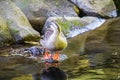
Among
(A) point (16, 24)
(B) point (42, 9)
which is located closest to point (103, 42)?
(A) point (16, 24)

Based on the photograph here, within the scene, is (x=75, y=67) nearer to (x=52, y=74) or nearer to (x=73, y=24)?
(x=52, y=74)

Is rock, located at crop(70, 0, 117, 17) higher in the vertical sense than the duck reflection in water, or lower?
lower

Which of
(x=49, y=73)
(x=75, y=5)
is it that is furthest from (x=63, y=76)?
(x=75, y=5)

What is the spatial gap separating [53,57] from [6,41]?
3183 mm

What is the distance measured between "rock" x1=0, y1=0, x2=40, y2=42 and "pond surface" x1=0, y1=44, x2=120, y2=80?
1.82 m

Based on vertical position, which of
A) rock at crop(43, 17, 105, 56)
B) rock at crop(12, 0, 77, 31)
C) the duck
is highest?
the duck

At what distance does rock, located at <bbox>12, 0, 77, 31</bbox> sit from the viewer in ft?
54.0

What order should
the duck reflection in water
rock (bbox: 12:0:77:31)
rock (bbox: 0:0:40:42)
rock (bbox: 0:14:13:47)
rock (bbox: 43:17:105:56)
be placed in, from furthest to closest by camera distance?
rock (bbox: 12:0:77:31), rock (bbox: 43:17:105:56), rock (bbox: 0:0:40:42), rock (bbox: 0:14:13:47), the duck reflection in water

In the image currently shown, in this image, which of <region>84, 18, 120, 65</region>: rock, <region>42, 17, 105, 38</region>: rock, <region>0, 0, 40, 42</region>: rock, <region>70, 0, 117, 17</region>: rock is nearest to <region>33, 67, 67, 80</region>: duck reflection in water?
<region>84, 18, 120, 65</region>: rock

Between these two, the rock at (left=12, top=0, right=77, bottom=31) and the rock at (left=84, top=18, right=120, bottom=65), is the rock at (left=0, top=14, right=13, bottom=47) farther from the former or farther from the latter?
the rock at (left=84, top=18, right=120, bottom=65)

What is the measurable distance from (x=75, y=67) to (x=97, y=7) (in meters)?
10.4

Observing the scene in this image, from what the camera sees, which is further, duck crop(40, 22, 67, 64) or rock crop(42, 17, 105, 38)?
rock crop(42, 17, 105, 38)

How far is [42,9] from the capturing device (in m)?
17.2

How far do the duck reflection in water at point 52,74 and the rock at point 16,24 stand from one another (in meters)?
4.01
